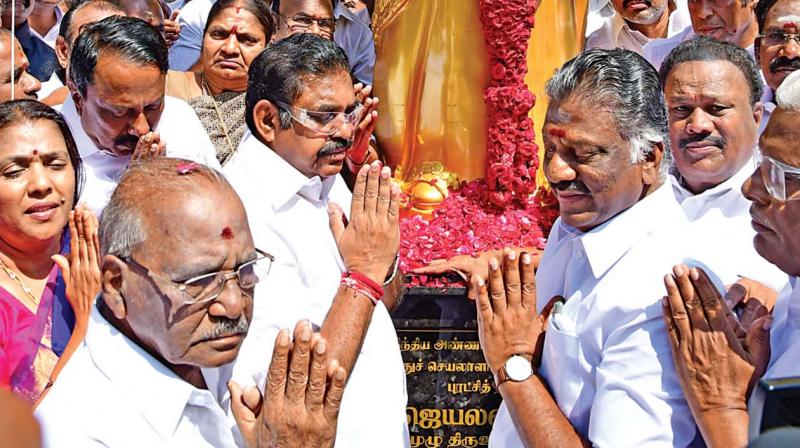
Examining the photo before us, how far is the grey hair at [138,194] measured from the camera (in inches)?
90.2

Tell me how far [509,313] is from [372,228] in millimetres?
630

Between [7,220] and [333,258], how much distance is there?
1.00 m

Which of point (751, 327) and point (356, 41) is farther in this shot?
point (356, 41)

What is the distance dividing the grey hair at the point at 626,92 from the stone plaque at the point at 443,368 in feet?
6.13

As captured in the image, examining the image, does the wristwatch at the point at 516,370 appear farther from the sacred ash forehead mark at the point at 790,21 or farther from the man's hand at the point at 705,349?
the sacred ash forehead mark at the point at 790,21

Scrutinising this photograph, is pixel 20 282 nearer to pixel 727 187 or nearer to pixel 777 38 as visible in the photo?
pixel 727 187

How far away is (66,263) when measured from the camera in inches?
119

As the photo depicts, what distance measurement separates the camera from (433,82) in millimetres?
5027

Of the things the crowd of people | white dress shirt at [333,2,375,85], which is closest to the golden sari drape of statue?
white dress shirt at [333,2,375,85]

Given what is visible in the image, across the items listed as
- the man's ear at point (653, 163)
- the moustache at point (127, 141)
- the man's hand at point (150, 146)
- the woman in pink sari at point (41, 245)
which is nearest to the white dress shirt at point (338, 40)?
the moustache at point (127, 141)

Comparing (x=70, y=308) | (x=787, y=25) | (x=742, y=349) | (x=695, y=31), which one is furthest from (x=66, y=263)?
(x=695, y=31)

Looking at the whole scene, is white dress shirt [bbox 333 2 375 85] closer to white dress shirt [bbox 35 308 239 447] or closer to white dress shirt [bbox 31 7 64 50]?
white dress shirt [bbox 31 7 64 50]

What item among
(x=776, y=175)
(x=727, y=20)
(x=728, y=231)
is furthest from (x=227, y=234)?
(x=727, y=20)

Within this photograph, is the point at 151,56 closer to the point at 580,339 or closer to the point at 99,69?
the point at 99,69
